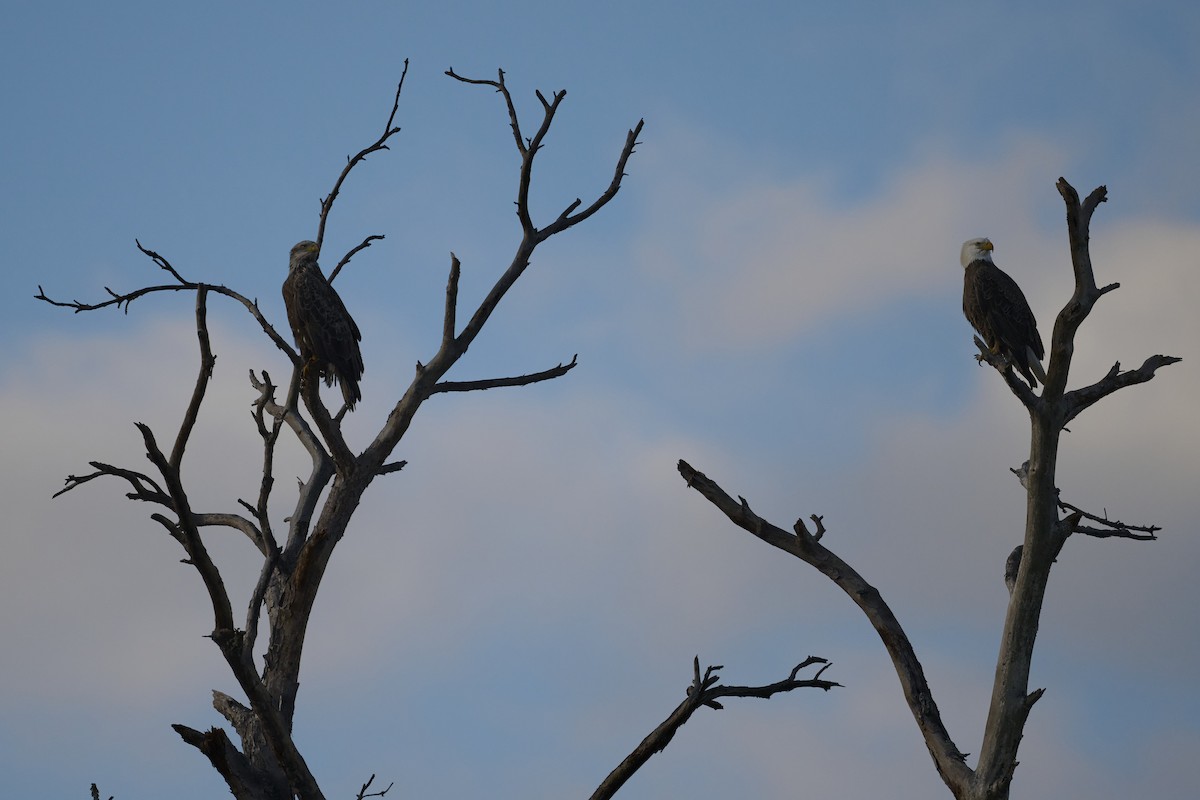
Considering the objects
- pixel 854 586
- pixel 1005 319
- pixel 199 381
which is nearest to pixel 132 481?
pixel 199 381

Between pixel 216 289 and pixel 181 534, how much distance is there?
387 centimetres

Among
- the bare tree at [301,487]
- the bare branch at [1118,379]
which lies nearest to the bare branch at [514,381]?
the bare tree at [301,487]

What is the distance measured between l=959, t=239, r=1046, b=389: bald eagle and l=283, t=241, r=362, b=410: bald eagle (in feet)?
19.0

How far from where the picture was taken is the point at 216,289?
829cm

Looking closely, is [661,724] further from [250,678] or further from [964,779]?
[250,678]

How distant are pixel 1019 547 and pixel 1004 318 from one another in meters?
4.78

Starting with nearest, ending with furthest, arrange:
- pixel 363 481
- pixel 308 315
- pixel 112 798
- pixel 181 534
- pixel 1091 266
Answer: pixel 181 534 < pixel 112 798 < pixel 1091 266 < pixel 363 481 < pixel 308 315

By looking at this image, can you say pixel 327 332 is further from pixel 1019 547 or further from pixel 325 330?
pixel 1019 547

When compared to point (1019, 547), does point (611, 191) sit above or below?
above

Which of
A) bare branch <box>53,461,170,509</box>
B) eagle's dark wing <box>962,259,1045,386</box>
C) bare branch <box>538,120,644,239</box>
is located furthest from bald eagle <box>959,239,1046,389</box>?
bare branch <box>53,461,170,509</box>

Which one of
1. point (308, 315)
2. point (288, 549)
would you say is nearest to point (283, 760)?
point (288, 549)

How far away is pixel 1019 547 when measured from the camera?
21.9 feet

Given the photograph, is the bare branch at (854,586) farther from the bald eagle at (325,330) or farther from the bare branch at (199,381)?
the bald eagle at (325,330)

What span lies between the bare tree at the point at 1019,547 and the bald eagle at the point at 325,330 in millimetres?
3983
